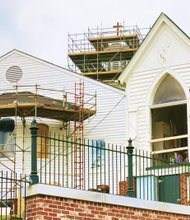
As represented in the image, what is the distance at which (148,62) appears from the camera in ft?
100

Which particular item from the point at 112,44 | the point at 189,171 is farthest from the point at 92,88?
the point at 112,44

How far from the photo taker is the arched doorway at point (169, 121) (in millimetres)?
29281

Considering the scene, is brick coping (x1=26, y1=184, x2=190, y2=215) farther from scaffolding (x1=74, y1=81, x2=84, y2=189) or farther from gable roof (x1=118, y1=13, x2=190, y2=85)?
gable roof (x1=118, y1=13, x2=190, y2=85)

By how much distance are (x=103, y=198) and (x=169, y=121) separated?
45.9ft

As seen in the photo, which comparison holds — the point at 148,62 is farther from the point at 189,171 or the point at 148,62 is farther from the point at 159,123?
the point at 189,171

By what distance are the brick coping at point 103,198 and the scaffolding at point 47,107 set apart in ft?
41.2

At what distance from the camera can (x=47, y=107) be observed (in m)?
32.1

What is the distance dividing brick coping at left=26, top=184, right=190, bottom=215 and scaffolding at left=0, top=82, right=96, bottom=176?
41.2ft

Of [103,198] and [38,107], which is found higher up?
[38,107]

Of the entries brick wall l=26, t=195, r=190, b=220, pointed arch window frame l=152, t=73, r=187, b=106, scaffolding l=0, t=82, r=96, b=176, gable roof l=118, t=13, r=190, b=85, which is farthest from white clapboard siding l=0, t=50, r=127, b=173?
brick wall l=26, t=195, r=190, b=220

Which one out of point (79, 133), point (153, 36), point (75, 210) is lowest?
point (75, 210)

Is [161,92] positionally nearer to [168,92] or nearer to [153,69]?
[168,92]

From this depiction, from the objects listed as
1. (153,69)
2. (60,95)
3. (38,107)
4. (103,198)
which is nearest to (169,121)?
(153,69)

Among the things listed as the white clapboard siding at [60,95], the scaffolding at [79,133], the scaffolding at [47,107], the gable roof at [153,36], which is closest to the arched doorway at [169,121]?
the gable roof at [153,36]
